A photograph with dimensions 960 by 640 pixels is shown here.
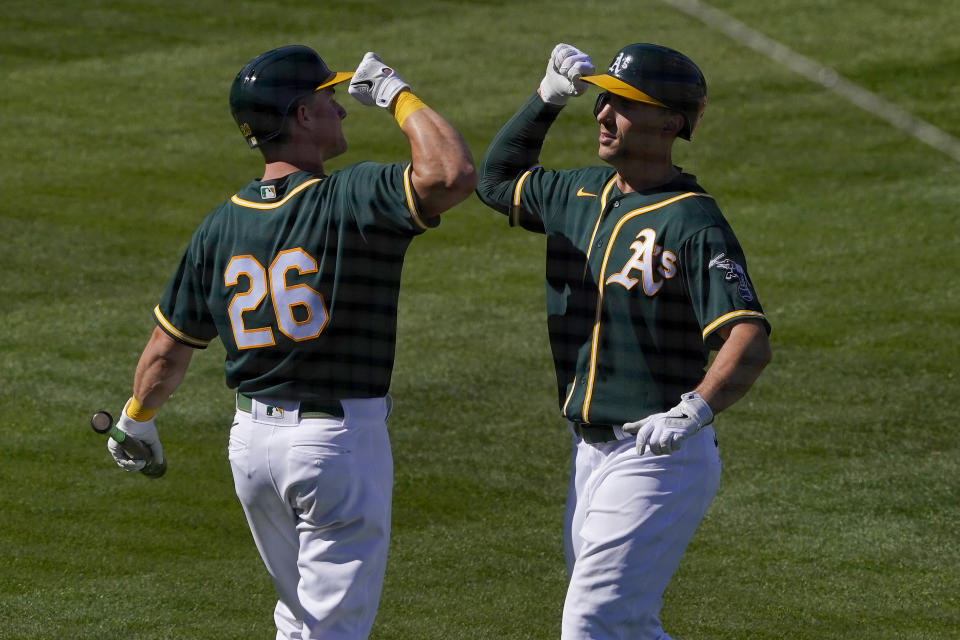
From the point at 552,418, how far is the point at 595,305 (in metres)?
4.53

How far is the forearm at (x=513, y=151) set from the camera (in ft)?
17.7

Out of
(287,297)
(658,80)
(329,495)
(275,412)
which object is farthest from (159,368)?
(658,80)

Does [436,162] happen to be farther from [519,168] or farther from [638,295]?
[519,168]

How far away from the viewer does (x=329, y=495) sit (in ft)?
14.9

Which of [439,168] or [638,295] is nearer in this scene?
[439,168]

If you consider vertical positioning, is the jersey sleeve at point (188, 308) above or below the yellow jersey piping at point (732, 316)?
below

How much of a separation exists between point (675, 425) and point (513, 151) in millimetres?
1582

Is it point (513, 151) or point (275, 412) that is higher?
point (513, 151)

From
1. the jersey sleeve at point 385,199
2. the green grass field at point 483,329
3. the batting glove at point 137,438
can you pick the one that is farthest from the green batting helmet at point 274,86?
the green grass field at point 483,329

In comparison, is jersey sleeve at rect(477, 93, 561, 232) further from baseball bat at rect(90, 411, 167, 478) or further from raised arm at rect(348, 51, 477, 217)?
baseball bat at rect(90, 411, 167, 478)

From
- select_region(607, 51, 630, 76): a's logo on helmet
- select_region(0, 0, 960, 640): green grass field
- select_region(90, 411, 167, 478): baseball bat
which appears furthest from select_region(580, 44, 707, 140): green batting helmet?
select_region(0, 0, 960, 640): green grass field

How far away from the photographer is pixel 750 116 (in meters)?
15.9

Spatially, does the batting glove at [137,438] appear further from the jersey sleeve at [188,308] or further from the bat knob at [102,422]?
the jersey sleeve at [188,308]

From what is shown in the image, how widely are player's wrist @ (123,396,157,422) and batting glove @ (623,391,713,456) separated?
6.32 feet
